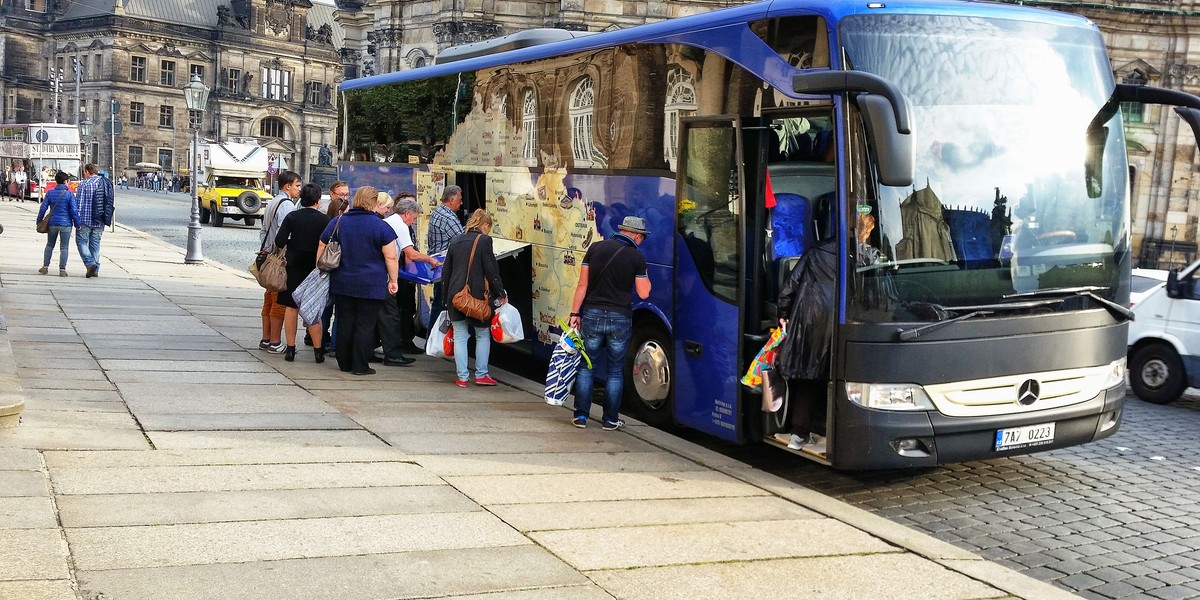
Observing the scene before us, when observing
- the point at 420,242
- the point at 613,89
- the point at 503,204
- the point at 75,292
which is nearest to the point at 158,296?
the point at 75,292

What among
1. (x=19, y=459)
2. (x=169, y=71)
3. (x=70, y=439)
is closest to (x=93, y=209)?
(x=70, y=439)

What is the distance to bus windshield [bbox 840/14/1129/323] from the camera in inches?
292

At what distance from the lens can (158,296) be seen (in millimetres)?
17297

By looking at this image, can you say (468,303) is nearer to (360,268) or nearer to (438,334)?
(438,334)

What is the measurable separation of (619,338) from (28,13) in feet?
424

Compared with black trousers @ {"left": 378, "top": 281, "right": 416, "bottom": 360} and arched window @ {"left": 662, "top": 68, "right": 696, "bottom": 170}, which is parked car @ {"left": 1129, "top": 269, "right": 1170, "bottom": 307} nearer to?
arched window @ {"left": 662, "top": 68, "right": 696, "bottom": 170}

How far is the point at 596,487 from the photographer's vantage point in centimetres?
756

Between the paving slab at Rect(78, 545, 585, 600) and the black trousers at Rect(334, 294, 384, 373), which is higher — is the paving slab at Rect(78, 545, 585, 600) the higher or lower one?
A: the lower one

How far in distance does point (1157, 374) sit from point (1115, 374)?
17.8 ft

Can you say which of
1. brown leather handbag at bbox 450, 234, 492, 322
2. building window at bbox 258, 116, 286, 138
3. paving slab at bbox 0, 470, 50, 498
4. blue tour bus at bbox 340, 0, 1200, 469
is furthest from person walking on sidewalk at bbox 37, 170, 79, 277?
building window at bbox 258, 116, 286, 138

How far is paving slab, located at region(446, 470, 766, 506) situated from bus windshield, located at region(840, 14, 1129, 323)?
1.42 m

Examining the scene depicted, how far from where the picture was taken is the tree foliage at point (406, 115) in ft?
43.4

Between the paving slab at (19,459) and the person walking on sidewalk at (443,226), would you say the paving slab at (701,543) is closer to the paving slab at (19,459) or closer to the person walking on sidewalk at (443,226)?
the paving slab at (19,459)

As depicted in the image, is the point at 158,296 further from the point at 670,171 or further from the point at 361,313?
the point at 670,171
